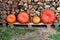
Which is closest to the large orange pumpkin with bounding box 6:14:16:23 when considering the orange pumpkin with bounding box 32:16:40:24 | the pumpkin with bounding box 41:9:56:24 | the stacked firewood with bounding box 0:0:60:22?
the stacked firewood with bounding box 0:0:60:22

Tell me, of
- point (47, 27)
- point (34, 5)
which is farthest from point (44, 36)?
point (34, 5)

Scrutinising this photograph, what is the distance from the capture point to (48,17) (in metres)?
6.86

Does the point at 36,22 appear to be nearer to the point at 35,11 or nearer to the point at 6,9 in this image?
the point at 35,11

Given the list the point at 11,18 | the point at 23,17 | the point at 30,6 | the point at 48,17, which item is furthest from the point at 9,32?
the point at 48,17

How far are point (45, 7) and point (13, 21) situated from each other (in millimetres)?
959

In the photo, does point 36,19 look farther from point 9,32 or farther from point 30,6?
point 9,32

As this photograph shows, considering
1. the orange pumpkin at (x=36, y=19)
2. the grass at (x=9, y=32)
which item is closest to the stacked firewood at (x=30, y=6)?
the orange pumpkin at (x=36, y=19)

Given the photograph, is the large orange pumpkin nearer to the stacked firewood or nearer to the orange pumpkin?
the stacked firewood

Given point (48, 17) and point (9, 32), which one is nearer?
point (9, 32)

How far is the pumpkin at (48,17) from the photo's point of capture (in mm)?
6785

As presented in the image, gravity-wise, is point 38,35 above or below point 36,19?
below

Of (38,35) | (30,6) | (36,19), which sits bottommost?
(38,35)

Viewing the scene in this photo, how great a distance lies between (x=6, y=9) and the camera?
22.6ft

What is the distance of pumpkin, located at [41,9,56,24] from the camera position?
6.79 metres
